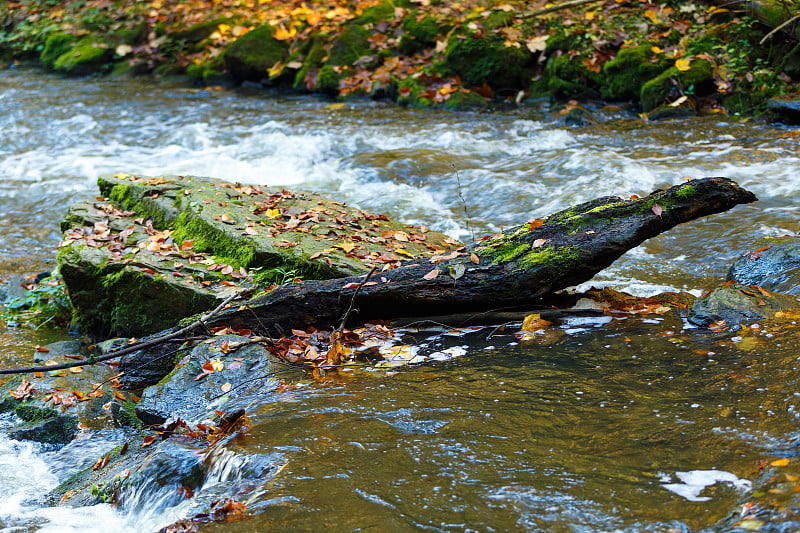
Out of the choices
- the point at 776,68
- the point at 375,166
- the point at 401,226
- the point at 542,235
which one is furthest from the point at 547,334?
the point at 776,68

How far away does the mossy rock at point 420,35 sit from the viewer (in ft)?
43.4

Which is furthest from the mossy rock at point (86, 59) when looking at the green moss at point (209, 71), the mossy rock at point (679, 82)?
the mossy rock at point (679, 82)

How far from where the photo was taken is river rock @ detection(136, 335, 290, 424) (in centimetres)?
399

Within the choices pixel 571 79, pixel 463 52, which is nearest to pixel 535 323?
pixel 571 79

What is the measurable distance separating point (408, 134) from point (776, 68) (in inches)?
223

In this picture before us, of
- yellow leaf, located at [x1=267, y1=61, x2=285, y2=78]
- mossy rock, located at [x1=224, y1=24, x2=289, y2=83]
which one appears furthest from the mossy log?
mossy rock, located at [x1=224, y1=24, x2=289, y2=83]

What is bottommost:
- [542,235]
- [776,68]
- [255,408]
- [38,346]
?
[38,346]

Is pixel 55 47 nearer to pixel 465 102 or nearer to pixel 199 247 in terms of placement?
pixel 465 102

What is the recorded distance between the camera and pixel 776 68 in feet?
34.4

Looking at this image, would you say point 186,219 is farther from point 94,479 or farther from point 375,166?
point 375,166

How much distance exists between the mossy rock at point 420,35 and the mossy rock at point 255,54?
9.14 feet

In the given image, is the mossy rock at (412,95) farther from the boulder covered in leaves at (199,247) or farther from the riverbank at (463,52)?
the boulder covered in leaves at (199,247)

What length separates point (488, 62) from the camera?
1230cm

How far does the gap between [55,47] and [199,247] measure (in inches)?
577
